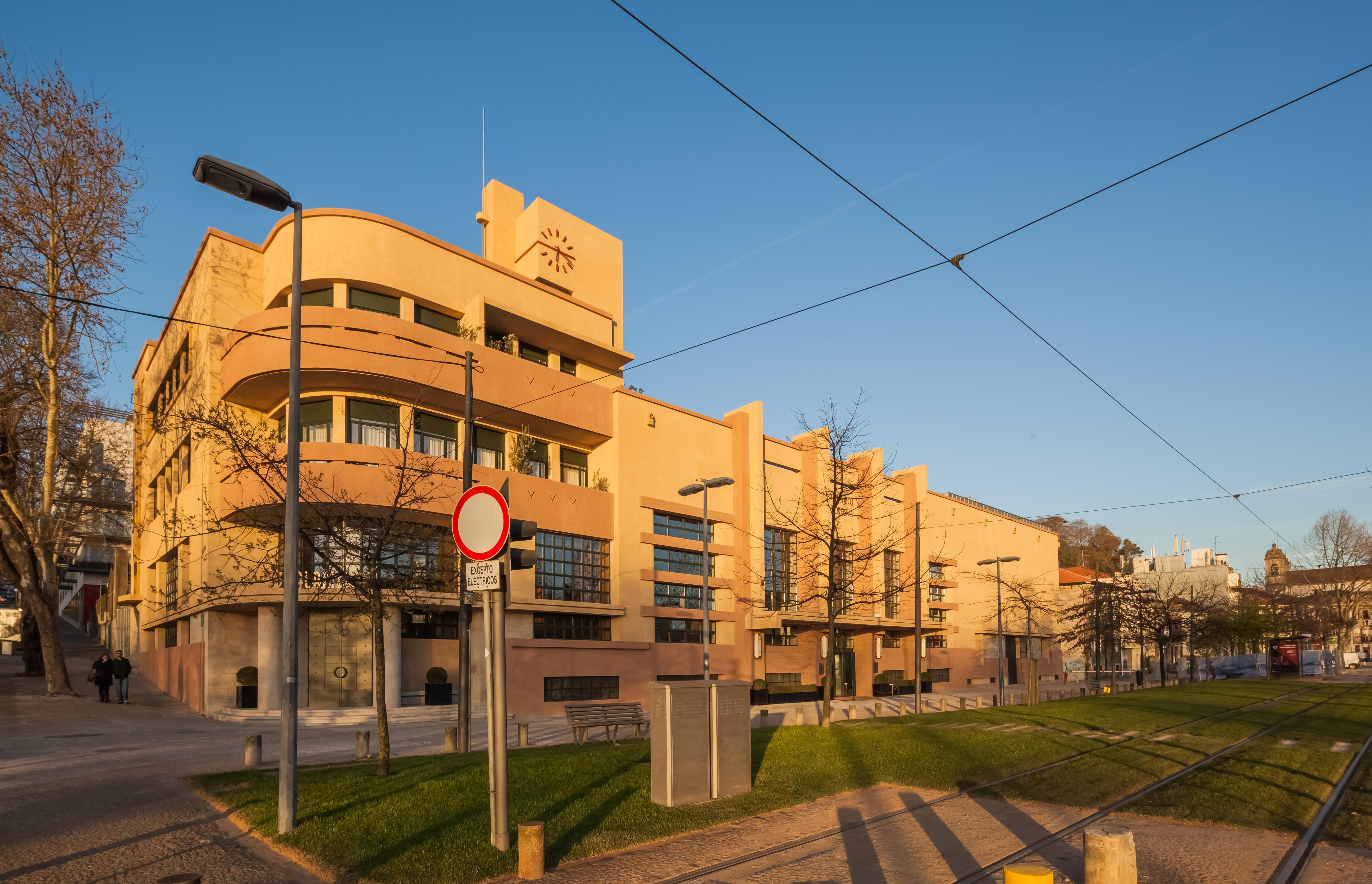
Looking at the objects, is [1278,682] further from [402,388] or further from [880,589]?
[402,388]

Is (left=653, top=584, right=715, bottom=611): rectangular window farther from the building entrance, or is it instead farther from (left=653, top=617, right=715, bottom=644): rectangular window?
the building entrance

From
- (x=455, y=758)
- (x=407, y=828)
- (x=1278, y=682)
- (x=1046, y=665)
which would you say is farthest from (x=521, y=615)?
(x=1046, y=665)

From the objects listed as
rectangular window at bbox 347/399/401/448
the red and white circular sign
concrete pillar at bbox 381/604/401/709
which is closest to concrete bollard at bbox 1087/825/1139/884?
the red and white circular sign

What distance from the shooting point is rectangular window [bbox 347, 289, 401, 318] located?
97.0 ft

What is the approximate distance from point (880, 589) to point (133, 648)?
137 ft

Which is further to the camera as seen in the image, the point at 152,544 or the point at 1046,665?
the point at 1046,665

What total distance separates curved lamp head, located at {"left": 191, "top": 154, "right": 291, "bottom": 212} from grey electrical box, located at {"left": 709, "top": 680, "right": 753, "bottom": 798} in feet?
24.4

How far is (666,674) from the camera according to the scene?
3653cm

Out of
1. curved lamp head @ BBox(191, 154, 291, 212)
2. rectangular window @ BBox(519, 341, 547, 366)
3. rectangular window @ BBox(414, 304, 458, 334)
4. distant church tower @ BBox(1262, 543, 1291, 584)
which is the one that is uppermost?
rectangular window @ BBox(414, 304, 458, 334)

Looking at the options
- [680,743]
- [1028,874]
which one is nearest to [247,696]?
[680,743]

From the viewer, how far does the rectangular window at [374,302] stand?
29578mm

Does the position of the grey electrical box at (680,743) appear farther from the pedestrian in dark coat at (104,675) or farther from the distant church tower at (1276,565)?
the distant church tower at (1276,565)

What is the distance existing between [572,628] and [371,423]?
10489 millimetres

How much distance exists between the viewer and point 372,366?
1085 inches
